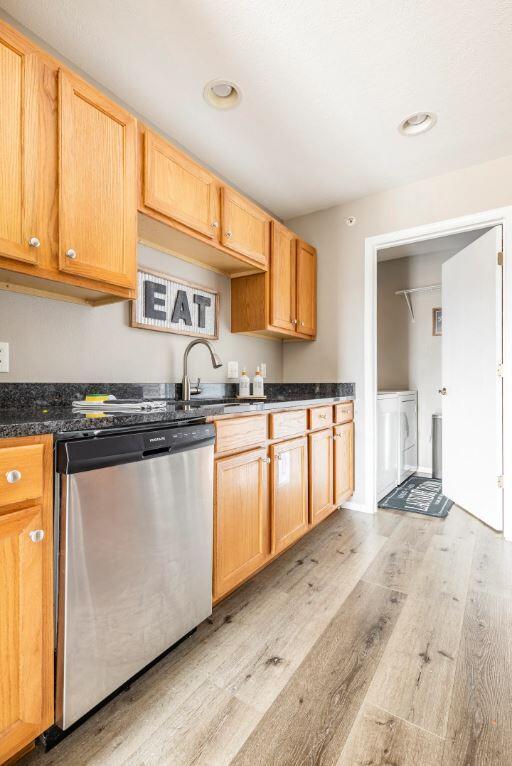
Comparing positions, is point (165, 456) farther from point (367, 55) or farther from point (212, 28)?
point (367, 55)

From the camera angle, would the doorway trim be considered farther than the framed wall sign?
Yes

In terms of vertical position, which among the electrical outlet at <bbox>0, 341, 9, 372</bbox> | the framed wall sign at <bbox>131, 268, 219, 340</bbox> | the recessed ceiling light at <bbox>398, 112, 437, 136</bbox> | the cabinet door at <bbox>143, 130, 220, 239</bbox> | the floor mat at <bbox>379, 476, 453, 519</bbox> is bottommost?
the floor mat at <bbox>379, 476, 453, 519</bbox>

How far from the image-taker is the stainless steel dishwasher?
1.00 metres

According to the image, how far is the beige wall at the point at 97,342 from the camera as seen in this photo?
1.54 metres

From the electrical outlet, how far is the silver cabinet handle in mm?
750

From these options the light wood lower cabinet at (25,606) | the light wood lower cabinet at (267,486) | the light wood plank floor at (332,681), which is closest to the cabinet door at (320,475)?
the light wood lower cabinet at (267,486)

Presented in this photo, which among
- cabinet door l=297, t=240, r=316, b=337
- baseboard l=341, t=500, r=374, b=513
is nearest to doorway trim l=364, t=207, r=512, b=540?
baseboard l=341, t=500, r=374, b=513

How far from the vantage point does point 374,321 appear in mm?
2879

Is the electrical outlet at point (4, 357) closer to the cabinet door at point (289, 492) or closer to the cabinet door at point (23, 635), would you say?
the cabinet door at point (23, 635)

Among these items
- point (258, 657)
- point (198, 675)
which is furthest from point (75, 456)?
point (258, 657)

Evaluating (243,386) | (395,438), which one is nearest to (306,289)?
(243,386)

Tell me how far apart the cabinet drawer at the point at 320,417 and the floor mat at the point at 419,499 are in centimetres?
104

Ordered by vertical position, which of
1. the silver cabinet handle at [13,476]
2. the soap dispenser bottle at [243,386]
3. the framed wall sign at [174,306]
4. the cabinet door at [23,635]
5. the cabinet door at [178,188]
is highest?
the cabinet door at [178,188]

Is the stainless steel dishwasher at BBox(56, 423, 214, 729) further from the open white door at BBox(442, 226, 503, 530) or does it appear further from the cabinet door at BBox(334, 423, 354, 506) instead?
the open white door at BBox(442, 226, 503, 530)
